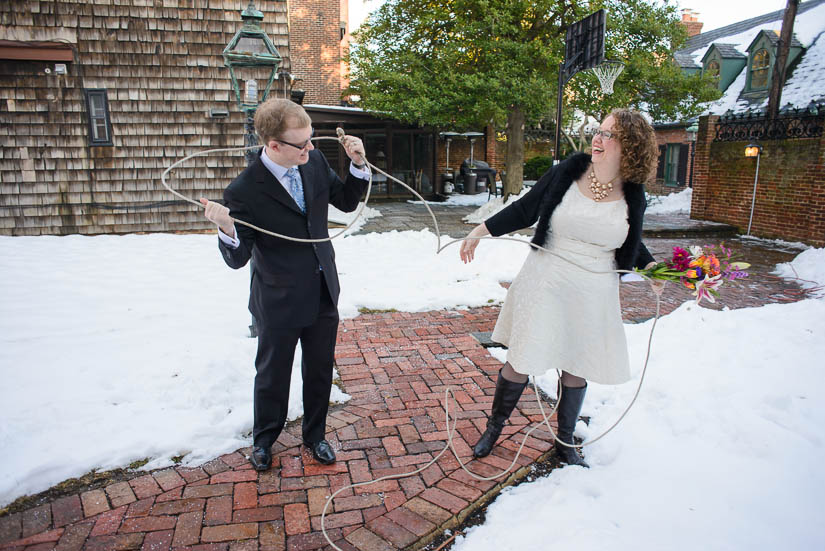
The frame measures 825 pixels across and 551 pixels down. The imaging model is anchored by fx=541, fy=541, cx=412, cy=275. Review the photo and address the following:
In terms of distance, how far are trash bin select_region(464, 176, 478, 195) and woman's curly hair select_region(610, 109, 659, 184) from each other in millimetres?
14558

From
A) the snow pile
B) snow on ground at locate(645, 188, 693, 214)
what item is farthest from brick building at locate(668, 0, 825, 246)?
the snow pile

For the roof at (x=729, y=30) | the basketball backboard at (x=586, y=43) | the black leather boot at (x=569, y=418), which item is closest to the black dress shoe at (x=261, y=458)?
the black leather boot at (x=569, y=418)

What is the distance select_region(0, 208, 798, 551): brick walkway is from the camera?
2.19 m

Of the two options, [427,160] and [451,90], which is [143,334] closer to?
[451,90]

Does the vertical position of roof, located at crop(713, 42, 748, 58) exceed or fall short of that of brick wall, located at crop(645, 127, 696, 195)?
it exceeds it

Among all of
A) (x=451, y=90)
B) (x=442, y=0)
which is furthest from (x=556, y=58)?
(x=442, y=0)

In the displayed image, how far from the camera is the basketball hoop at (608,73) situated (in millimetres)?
10258

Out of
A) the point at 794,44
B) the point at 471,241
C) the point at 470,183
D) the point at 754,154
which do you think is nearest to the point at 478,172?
the point at 470,183

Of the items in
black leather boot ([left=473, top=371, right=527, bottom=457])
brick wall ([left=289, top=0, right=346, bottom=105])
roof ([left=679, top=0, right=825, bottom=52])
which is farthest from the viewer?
roof ([left=679, top=0, right=825, bottom=52])

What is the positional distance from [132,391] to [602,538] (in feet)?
8.92

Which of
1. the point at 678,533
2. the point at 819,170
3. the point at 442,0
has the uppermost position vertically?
the point at 442,0

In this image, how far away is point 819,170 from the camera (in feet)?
30.0

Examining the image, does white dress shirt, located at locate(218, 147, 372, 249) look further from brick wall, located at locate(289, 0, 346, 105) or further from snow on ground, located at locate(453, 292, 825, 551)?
brick wall, located at locate(289, 0, 346, 105)

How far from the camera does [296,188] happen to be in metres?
2.51
